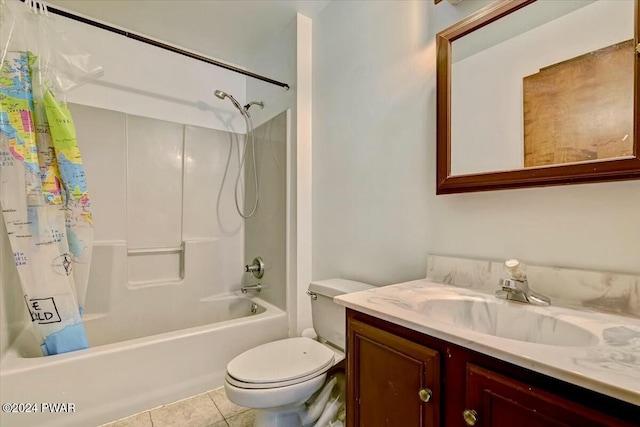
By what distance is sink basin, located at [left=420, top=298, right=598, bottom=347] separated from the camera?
74 cm

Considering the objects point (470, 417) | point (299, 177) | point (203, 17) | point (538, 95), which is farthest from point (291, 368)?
point (203, 17)

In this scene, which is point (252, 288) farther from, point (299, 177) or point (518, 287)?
point (518, 287)

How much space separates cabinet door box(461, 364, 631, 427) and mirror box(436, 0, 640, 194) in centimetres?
64

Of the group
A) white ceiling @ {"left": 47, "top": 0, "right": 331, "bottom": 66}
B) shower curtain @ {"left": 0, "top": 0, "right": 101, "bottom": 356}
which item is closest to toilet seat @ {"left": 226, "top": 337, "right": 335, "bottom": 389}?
shower curtain @ {"left": 0, "top": 0, "right": 101, "bottom": 356}

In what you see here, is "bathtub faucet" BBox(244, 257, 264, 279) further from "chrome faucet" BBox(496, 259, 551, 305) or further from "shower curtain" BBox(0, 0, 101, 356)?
"chrome faucet" BBox(496, 259, 551, 305)

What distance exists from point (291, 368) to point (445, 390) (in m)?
0.75

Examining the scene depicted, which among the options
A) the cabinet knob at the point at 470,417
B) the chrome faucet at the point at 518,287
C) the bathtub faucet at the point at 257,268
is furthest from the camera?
the bathtub faucet at the point at 257,268

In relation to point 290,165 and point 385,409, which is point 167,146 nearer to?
point 290,165

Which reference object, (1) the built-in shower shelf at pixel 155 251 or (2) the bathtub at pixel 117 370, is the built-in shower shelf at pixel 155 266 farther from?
(2) the bathtub at pixel 117 370

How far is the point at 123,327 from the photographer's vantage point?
2.07 meters

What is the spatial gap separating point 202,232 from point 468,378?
7.31 ft

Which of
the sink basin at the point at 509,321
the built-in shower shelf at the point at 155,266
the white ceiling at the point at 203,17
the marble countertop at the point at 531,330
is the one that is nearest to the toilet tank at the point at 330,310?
the marble countertop at the point at 531,330

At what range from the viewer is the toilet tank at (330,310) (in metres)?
1.41

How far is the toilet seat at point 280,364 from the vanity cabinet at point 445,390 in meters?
0.34
